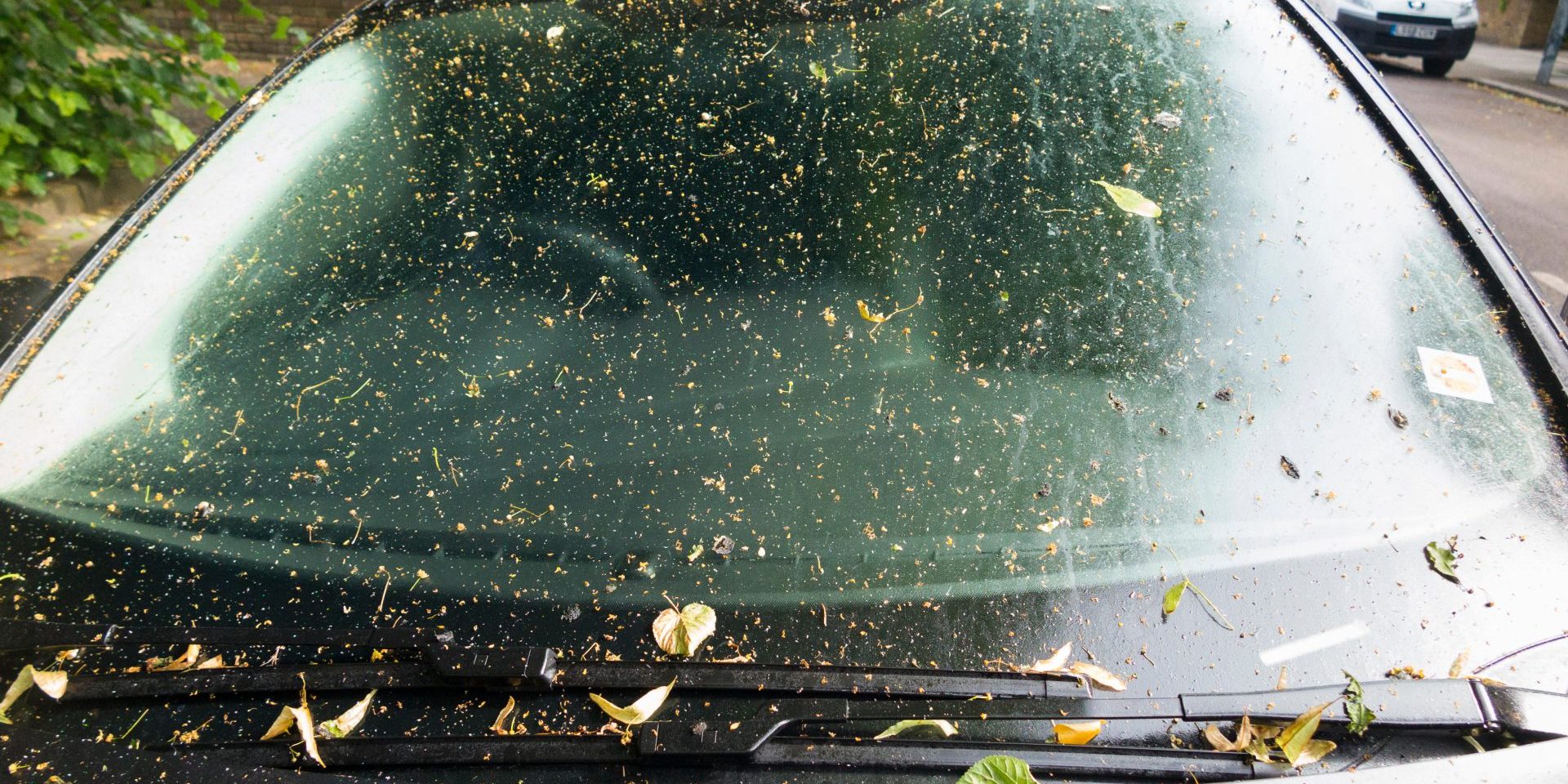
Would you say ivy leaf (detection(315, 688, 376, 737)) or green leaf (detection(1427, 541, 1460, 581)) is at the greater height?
ivy leaf (detection(315, 688, 376, 737))

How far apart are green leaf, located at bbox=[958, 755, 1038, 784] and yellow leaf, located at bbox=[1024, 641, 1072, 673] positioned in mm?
146

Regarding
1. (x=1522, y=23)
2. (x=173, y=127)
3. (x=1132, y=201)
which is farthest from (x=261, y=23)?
(x=1522, y=23)

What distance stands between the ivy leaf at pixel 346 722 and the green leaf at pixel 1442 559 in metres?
1.36

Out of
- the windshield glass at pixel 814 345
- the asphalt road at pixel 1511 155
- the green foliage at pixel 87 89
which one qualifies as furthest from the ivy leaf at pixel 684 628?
the green foliage at pixel 87 89

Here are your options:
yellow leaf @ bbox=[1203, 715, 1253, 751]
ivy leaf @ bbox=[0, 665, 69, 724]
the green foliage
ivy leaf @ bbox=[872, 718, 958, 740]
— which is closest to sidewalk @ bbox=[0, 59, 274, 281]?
the green foliage

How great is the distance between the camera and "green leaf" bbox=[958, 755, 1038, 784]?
3.02ft

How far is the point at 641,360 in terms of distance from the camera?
137cm

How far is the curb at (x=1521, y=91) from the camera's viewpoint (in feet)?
27.7

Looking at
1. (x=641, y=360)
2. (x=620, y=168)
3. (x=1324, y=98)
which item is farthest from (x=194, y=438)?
(x=1324, y=98)

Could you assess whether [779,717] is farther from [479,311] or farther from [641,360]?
[479,311]

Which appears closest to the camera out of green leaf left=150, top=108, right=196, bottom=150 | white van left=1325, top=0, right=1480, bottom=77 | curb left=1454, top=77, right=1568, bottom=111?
green leaf left=150, top=108, right=196, bottom=150

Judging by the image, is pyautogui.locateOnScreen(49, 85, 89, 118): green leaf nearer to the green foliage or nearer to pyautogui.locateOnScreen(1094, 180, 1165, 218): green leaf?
the green foliage

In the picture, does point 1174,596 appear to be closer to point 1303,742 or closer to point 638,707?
point 1303,742

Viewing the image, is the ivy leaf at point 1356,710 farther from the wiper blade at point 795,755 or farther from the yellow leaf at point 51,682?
the yellow leaf at point 51,682
